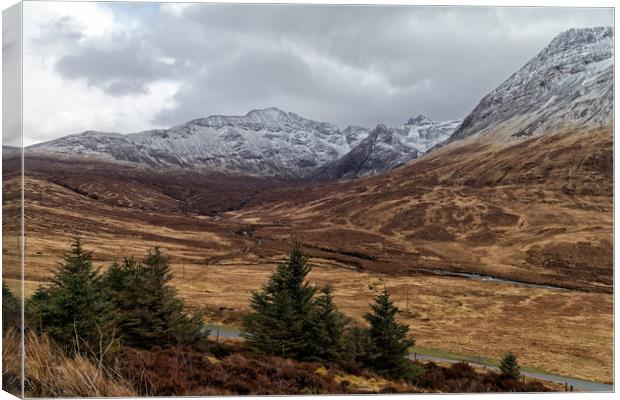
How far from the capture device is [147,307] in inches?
497

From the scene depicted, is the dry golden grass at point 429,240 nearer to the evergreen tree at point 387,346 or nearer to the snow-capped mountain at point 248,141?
the evergreen tree at point 387,346

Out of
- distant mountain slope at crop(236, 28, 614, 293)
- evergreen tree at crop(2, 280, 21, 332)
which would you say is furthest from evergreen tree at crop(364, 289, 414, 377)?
distant mountain slope at crop(236, 28, 614, 293)

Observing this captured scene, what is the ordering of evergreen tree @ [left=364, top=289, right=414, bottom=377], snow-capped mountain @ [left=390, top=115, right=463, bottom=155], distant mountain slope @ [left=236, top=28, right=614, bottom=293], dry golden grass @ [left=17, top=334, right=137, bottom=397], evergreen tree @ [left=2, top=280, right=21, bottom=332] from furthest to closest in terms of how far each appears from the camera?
1. distant mountain slope @ [left=236, top=28, right=614, bottom=293]
2. snow-capped mountain @ [left=390, top=115, right=463, bottom=155]
3. evergreen tree @ [left=364, top=289, right=414, bottom=377]
4. evergreen tree @ [left=2, top=280, right=21, bottom=332]
5. dry golden grass @ [left=17, top=334, right=137, bottom=397]

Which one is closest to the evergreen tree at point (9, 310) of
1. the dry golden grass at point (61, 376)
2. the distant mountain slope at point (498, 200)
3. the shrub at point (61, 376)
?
the dry golden grass at point (61, 376)

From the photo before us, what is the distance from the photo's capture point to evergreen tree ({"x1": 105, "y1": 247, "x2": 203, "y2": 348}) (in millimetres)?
12125

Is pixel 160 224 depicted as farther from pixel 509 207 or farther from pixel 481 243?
pixel 509 207

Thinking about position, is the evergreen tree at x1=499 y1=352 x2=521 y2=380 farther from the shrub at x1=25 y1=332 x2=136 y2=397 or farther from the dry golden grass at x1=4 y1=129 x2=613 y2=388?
the shrub at x1=25 y1=332 x2=136 y2=397

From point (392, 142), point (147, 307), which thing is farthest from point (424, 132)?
point (147, 307)

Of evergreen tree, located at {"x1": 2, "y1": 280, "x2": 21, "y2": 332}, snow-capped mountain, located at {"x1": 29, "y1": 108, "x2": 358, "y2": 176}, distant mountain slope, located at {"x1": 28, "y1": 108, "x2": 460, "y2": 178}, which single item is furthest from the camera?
distant mountain slope, located at {"x1": 28, "y1": 108, "x2": 460, "y2": 178}

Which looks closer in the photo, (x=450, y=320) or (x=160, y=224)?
(x=450, y=320)

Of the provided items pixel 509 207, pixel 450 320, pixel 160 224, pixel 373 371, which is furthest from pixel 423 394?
pixel 509 207

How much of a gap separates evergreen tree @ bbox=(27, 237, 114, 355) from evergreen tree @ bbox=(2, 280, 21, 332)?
0.43m

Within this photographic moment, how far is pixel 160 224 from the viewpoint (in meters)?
50.2

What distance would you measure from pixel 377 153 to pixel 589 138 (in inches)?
1857
